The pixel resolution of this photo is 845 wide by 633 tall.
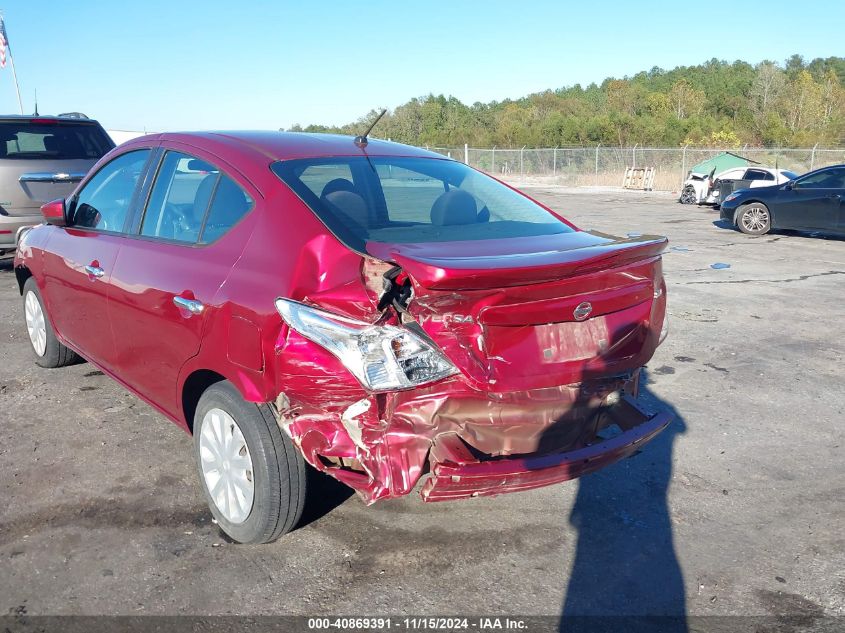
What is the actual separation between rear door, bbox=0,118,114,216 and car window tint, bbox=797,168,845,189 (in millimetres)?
12461

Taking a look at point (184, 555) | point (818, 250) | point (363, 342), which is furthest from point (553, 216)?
point (818, 250)

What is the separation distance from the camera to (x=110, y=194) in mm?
4270

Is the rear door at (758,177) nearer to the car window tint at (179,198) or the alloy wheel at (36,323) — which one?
the alloy wheel at (36,323)

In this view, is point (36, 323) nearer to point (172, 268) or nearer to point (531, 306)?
point (172, 268)

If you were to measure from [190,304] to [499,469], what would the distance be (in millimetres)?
1494

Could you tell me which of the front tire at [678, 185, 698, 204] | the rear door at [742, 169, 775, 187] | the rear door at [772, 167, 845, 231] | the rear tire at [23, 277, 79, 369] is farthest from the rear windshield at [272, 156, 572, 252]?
the front tire at [678, 185, 698, 204]

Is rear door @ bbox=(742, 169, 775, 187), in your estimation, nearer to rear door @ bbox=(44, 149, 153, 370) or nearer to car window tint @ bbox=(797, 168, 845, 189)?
car window tint @ bbox=(797, 168, 845, 189)

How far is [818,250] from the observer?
12.4 metres

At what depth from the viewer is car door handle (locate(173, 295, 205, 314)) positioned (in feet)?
10.0

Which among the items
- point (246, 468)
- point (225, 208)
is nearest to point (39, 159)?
point (225, 208)

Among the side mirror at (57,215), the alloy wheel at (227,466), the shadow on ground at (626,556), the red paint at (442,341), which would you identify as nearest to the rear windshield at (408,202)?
the red paint at (442,341)

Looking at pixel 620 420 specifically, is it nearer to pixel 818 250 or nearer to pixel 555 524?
pixel 555 524

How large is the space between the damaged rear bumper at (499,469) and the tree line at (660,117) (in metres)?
35.1

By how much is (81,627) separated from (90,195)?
9.26 feet
